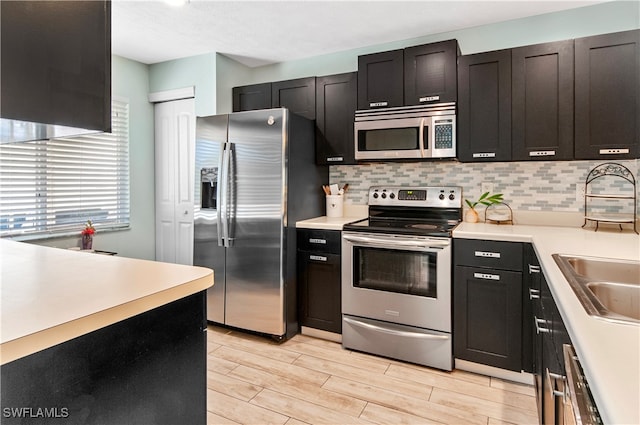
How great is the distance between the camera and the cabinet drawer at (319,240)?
9.29 ft

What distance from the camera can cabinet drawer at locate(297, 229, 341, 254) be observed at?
2.83 metres

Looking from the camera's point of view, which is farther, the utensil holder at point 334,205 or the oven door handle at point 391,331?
the utensil holder at point 334,205

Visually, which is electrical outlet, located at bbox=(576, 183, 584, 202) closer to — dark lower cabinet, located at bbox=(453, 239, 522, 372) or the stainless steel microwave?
dark lower cabinet, located at bbox=(453, 239, 522, 372)

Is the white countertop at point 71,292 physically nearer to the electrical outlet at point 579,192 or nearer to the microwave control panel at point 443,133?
the microwave control panel at point 443,133

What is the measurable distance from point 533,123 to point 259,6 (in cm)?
203

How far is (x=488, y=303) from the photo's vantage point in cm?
233

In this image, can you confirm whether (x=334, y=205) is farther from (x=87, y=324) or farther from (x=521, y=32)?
(x=87, y=324)

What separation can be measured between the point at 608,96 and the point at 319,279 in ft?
7.45

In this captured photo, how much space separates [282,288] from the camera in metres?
2.87

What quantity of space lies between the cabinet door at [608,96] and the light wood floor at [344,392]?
1572 mm

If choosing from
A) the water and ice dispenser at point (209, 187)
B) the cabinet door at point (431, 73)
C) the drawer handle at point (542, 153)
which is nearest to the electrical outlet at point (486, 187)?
the drawer handle at point (542, 153)

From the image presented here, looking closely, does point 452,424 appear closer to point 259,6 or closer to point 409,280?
point 409,280

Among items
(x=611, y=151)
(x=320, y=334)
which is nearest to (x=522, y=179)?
(x=611, y=151)

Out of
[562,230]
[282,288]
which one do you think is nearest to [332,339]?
[282,288]
